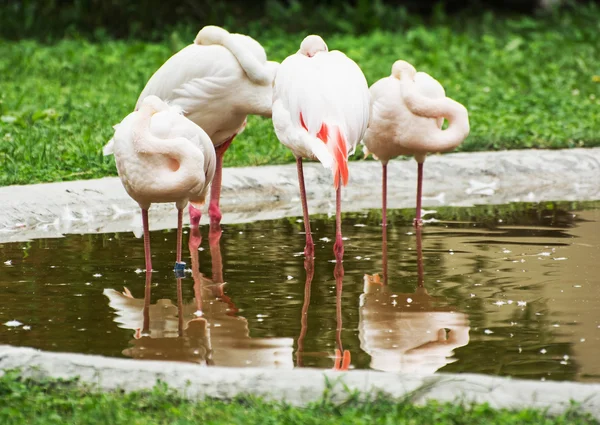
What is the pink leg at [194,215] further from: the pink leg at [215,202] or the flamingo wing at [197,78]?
the flamingo wing at [197,78]

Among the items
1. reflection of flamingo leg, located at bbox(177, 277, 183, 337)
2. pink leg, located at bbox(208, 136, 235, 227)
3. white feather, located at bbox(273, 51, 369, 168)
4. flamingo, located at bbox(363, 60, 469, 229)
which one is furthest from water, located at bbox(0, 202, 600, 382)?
white feather, located at bbox(273, 51, 369, 168)

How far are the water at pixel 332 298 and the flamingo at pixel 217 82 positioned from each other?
68 centimetres

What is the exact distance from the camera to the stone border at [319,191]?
6.20 m

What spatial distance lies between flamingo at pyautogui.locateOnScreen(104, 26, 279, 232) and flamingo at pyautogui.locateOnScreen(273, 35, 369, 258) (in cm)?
81

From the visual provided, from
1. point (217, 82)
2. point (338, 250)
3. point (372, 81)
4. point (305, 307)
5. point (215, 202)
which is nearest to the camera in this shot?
point (305, 307)

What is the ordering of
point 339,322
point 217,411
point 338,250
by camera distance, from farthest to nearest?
1. point 338,250
2. point 339,322
3. point 217,411

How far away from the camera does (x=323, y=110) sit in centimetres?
539

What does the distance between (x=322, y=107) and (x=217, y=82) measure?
1233mm

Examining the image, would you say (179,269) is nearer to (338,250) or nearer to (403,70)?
(338,250)

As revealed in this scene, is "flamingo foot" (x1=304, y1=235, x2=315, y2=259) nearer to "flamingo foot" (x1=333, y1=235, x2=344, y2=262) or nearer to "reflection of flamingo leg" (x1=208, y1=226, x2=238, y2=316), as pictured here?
"flamingo foot" (x1=333, y1=235, x2=344, y2=262)

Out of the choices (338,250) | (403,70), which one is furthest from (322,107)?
(403,70)

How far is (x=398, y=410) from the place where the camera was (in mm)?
3240

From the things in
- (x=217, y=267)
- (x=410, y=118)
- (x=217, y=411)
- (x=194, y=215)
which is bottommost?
(x=217, y=411)

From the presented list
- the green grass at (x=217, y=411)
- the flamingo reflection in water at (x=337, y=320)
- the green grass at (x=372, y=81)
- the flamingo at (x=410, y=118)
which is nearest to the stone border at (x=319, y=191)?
the green grass at (x=372, y=81)
